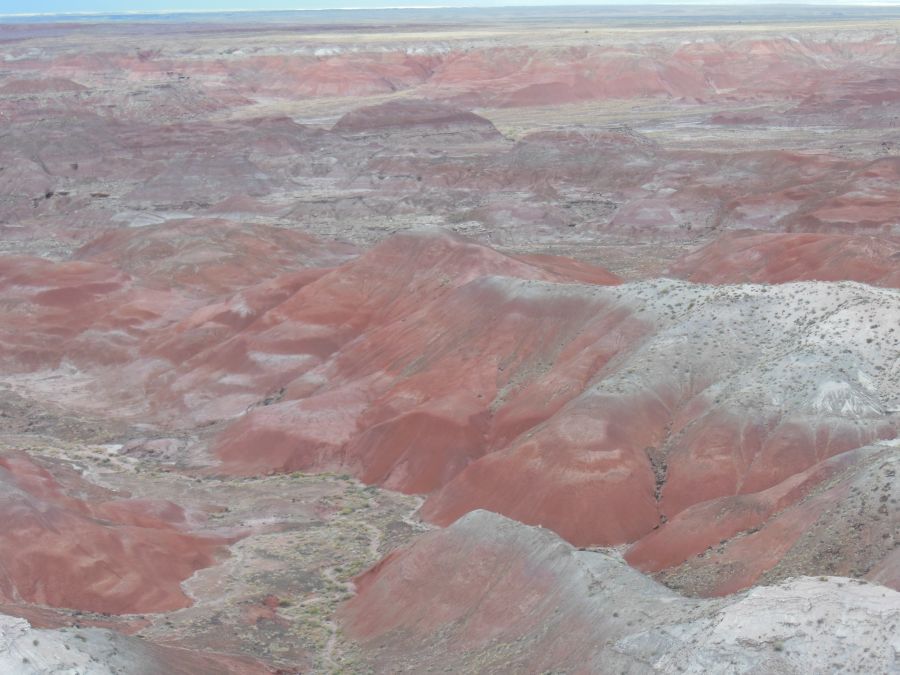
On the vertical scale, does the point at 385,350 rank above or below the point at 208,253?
above

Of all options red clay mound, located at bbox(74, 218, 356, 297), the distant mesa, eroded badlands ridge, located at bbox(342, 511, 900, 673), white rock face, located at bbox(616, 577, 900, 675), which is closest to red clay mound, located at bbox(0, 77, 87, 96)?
the distant mesa

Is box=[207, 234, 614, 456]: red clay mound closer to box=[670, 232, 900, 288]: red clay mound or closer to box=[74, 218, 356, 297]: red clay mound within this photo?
box=[670, 232, 900, 288]: red clay mound

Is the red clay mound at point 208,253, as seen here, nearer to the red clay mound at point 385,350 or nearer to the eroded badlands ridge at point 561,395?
the eroded badlands ridge at point 561,395

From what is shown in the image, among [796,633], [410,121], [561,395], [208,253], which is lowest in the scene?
[410,121]

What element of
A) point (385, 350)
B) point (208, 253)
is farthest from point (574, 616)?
point (208, 253)

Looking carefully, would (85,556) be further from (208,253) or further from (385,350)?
(208,253)

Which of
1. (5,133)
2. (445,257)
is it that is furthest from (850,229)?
(5,133)
